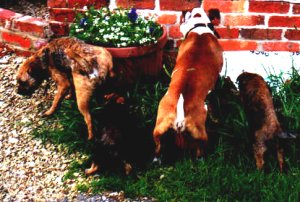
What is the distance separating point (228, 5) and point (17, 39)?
241cm

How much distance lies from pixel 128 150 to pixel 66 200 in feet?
2.12

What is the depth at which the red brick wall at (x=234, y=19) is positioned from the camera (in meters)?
4.93

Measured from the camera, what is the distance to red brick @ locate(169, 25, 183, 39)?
5.14 metres

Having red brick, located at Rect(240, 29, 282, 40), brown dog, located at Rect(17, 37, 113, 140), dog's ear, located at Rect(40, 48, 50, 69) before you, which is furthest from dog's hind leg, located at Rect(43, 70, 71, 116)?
red brick, located at Rect(240, 29, 282, 40)

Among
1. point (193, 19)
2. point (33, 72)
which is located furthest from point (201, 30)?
point (33, 72)

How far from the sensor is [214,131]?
440cm

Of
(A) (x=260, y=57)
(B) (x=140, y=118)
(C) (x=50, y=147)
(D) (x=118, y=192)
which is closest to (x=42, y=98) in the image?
(C) (x=50, y=147)

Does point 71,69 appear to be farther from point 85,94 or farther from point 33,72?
point 33,72

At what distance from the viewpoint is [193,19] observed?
15.2 ft

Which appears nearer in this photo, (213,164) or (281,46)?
(213,164)

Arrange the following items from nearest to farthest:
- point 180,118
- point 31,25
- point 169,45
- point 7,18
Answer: point 180,118
point 169,45
point 31,25
point 7,18

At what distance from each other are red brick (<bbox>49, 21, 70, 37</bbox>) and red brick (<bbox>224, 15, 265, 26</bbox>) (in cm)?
169

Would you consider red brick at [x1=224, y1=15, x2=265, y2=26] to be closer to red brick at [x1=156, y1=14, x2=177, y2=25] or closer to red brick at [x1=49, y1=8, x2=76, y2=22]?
red brick at [x1=156, y1=14, x2=177, y2=25]

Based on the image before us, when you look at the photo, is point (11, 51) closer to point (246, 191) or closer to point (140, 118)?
point (140, 118)
